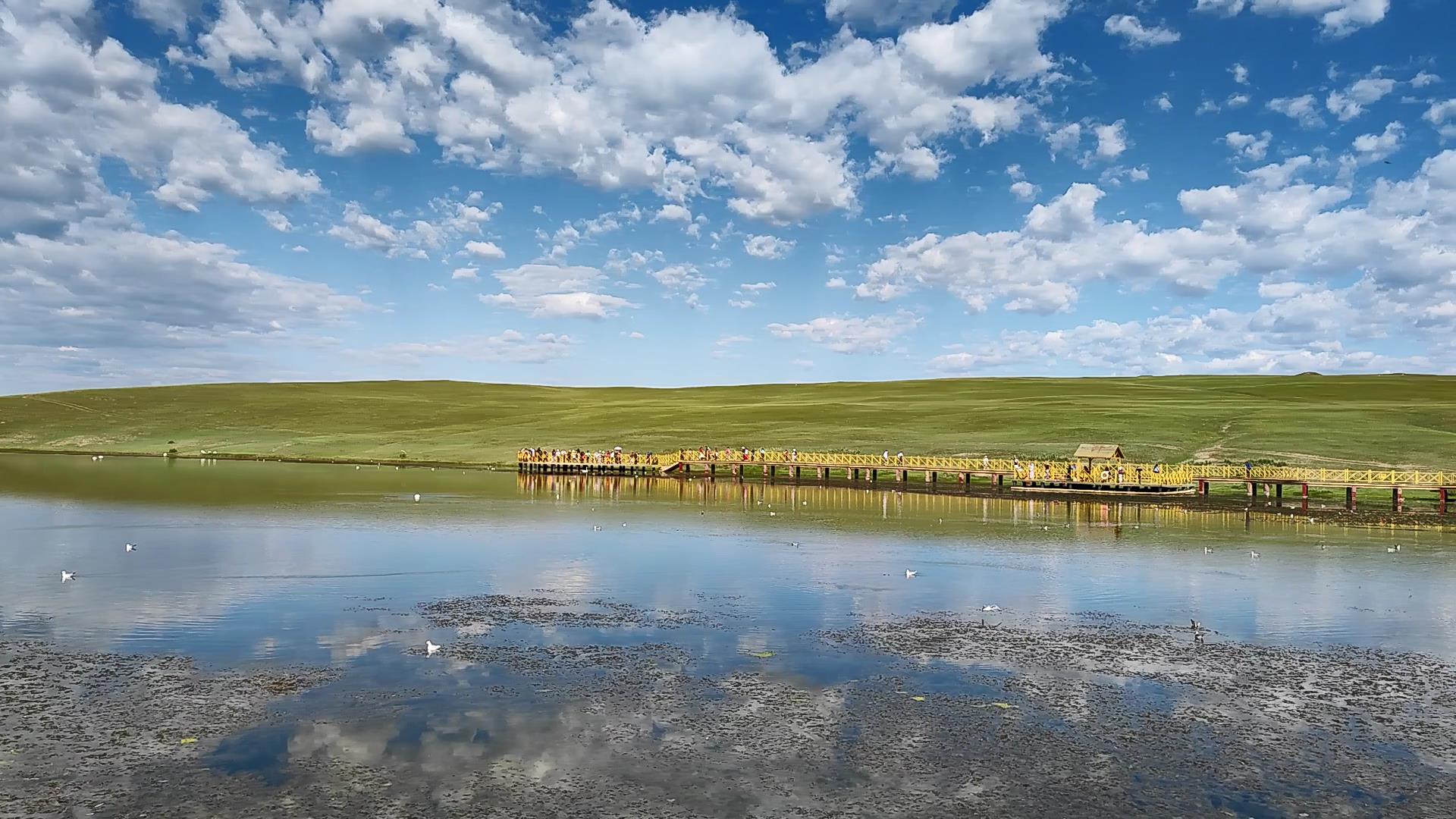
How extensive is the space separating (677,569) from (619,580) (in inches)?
121

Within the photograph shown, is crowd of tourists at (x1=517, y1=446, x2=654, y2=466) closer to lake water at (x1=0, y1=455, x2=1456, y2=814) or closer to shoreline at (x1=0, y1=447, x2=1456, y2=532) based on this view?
shoreline at (x1=0, y1=447, x2=1456, y2=532)

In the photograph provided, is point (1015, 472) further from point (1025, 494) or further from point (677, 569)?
point (677, 569)

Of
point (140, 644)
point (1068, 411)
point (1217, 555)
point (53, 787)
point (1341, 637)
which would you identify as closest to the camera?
point (53, 787)

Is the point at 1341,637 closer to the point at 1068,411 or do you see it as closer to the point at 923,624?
the point at 923,624

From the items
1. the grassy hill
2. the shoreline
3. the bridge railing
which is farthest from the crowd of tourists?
the grassy hill

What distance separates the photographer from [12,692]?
19.1m

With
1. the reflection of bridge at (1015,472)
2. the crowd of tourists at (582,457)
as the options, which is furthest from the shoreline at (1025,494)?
the crowd of tourists at (582,457)

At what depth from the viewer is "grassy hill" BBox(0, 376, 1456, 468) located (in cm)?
9719

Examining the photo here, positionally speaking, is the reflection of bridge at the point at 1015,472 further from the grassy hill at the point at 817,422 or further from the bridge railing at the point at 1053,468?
the grassy hill at the point at 817,422

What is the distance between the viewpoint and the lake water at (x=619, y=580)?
856 inches

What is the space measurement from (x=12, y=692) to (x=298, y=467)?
81338mm

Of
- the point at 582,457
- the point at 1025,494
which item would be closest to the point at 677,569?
the point at 1025,494

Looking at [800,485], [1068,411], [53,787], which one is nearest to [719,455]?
[800,485]

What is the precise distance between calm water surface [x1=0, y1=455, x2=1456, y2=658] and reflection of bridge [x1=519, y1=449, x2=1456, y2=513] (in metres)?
12.3
